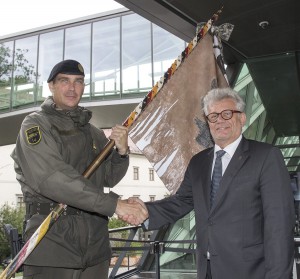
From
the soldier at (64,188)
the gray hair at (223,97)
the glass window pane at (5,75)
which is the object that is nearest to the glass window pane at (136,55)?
the glass window pane at (5,75)

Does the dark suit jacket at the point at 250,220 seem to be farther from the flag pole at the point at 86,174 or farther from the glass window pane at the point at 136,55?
the glass window pane at the point at 136,55

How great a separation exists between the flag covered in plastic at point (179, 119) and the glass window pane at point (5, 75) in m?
15.1

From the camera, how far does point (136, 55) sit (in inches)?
602

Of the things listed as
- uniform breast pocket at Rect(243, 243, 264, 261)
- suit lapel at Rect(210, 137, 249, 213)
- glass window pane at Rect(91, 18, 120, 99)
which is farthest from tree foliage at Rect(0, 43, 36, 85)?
uniform breast pocket at Rect(243, 243, 264, 261)

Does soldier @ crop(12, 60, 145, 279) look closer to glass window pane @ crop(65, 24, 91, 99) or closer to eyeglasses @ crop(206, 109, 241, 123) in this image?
eyeglasses @ crop(206, 109, 241, 123)

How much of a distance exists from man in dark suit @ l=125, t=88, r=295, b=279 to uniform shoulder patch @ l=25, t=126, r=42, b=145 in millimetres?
992

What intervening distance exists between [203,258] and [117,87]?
526 inches

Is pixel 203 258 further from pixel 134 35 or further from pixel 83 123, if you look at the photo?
pixel 134 35

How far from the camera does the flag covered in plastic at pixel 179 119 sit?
3.12 m


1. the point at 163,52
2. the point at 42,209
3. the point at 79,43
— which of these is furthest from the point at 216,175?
the point at 79,43

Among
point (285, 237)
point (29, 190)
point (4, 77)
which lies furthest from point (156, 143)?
point (4, 77)

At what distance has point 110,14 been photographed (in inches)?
633

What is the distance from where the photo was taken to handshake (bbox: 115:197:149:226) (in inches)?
104

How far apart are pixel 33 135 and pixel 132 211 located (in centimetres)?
81
